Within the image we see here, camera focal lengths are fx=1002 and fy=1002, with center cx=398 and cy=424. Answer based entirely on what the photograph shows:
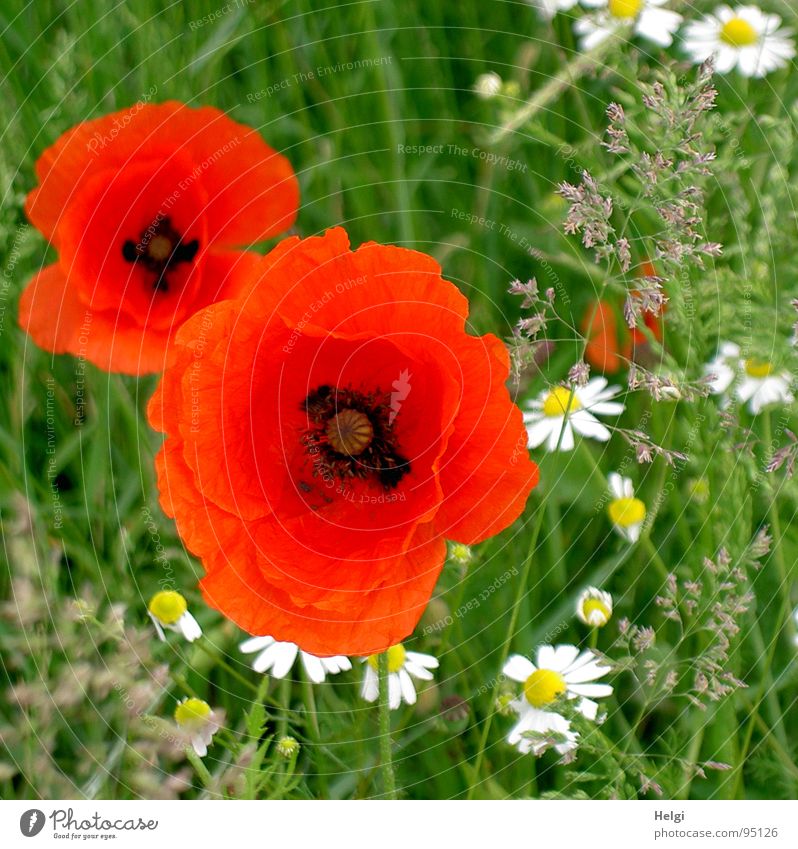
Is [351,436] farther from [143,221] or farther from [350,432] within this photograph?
[143,221]

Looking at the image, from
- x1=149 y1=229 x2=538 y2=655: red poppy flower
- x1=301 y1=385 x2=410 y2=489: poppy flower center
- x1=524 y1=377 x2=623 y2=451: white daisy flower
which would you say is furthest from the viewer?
x1=524 y1=377 x2=623 y2=451: white daisy flower

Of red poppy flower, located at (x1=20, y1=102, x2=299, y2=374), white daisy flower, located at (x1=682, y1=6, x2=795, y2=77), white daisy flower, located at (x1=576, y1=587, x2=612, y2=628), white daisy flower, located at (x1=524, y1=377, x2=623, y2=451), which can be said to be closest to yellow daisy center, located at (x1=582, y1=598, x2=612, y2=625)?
white daisy flower, located at (x1=576, y1=587, x2=612, y2=628)

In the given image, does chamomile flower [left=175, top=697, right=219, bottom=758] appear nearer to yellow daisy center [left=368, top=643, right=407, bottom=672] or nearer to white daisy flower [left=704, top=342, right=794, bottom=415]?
yellow daisy center [left=368, top=643, right=407, bottom=672]

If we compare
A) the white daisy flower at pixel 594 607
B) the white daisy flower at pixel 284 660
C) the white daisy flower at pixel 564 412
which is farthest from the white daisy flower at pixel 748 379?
the white daisy flower at pixel 284 660

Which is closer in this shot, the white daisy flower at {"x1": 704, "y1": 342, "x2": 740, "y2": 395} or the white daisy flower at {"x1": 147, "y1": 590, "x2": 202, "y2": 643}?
the white daisy flower at {"x1": 147, "y1": 590, "x2": 202, "y2": 643}

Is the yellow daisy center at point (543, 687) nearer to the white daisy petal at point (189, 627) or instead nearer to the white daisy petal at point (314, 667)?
the white daisy petal at point (314, 667)

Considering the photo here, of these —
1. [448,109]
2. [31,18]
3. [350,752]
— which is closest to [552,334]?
[448,109]
